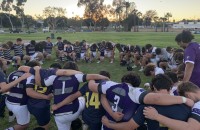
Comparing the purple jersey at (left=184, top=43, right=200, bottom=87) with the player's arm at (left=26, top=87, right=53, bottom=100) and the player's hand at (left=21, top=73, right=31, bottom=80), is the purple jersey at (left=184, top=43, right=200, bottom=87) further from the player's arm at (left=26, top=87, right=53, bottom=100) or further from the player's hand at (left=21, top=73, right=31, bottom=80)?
the player's hand at (left=21, top=73, right=31, bottom=80)

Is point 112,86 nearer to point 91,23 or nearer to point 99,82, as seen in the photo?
point 99,82

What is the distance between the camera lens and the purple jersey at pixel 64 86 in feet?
17.0

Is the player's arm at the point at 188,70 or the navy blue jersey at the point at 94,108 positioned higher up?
the player's arm at the point at 188,70

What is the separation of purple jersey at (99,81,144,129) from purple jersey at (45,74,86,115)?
890 mm

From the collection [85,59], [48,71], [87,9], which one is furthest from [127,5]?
[48,71]

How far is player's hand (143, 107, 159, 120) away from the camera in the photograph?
3665 millimetres

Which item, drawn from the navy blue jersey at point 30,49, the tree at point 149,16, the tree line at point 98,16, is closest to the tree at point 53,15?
the tree line at point 98,16

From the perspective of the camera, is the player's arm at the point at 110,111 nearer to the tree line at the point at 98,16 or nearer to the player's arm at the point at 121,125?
the player's arm at the point at 121,125

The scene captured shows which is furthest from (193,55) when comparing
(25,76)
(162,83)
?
(25,76)

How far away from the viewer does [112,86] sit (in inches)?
173

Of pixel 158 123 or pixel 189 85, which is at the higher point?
pixel 189 85

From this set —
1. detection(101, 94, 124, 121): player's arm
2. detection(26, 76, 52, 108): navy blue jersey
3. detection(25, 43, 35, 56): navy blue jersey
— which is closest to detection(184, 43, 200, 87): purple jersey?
detection(101, 94, 124, 121): player's arm

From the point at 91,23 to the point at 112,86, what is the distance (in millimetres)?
107544

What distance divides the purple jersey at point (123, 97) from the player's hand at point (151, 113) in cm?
25
